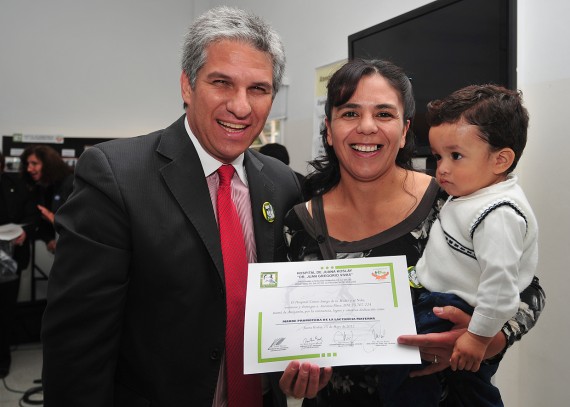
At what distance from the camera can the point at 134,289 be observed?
1423 mm

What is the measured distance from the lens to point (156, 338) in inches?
55.4

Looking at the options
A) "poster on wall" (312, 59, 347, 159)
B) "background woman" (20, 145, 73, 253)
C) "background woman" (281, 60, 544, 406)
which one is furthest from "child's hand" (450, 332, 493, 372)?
"background woman" (20, 145, 73, 253)

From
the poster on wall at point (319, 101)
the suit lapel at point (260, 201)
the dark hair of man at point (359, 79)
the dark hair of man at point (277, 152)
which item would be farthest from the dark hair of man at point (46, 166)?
the dark hair of man at point (359, 79)

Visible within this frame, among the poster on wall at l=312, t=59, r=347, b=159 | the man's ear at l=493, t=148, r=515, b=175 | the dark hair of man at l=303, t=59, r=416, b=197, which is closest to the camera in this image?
the man's ear at l=493, t=148, r=515, b=175

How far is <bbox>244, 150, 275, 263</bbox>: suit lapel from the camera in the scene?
1.57 m

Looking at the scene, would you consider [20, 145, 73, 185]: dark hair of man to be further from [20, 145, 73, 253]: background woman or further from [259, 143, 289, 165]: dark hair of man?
[259, 143, 289, 165]: dark hair of man

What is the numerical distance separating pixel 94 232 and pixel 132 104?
5.49 meters

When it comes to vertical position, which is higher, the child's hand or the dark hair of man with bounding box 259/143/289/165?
the dark hair of man with bounding box 259/143/289/165

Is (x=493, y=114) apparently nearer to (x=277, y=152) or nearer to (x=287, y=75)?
(x=277, y=152)

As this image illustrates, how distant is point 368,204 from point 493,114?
0.47m

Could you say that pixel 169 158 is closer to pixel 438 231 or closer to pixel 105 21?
pixel 438 231

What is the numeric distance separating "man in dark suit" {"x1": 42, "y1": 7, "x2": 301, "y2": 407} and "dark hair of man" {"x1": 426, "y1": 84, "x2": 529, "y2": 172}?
602 millimetres
